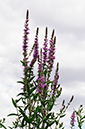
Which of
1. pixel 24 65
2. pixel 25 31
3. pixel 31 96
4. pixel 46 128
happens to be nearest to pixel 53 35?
pixel 25 31

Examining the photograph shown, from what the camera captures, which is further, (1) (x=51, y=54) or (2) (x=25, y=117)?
(1) (x=51, y=54)

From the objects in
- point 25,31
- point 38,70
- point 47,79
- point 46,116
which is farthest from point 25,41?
point 46,116

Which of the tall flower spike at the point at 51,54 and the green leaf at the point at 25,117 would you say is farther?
the tall flower spike at the point at 51,54

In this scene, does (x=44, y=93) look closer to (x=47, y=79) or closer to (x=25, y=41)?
(x=47, y=79)

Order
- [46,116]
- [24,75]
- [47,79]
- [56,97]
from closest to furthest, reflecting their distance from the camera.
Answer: [24,75], [46,116], [47,79], [56,97]

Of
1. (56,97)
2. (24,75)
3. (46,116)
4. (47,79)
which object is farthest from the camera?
Result: (56,97)

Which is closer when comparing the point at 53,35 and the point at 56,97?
the point at 53,35

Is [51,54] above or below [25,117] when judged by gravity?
above

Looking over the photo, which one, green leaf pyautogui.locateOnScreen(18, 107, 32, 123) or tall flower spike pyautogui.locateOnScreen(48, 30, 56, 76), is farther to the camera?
tall flower spike pyautogui.locateOnScreen(48, 30, 56, 76)

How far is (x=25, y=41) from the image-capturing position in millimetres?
5770


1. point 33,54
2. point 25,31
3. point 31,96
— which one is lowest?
point 31,96

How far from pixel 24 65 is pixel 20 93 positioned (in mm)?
677

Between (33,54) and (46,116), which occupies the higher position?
(33,54)

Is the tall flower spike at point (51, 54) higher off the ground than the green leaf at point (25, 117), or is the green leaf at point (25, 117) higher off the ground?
the tall flower spike at point (51, 54)
